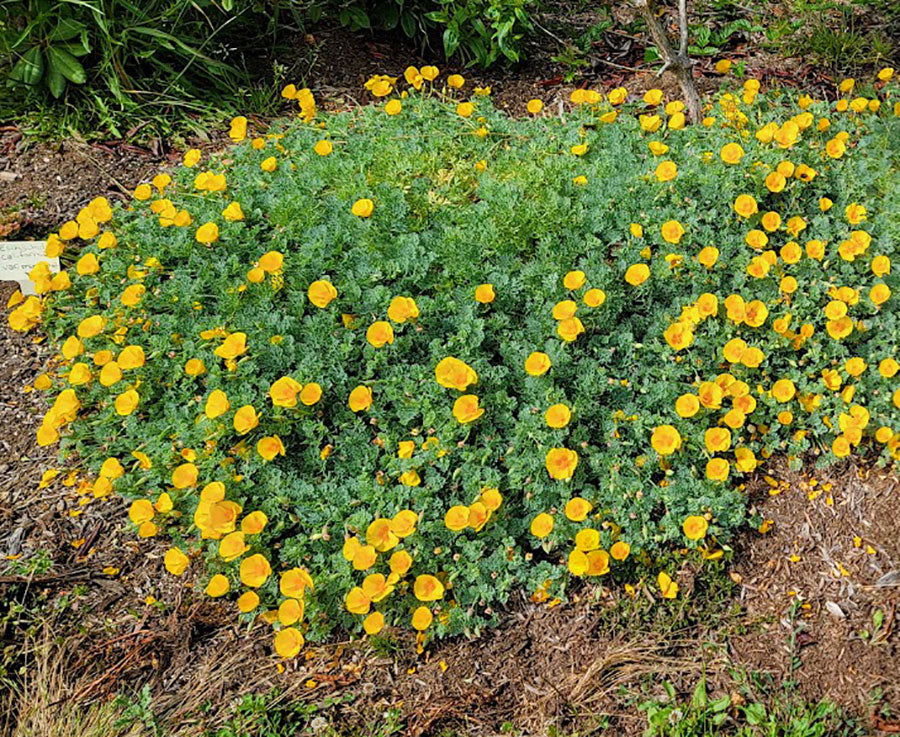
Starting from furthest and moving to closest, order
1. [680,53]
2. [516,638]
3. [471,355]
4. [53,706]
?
[680,53], [471,355], [516,638], [53,706]

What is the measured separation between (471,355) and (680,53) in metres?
1.83

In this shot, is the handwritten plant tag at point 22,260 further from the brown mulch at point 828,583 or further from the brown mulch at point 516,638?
the brown mulch at point 828,583

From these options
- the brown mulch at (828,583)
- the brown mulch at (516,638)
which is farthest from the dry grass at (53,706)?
the brown mulch at (828,583)

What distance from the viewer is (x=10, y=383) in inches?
132

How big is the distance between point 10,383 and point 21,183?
48.4 inches

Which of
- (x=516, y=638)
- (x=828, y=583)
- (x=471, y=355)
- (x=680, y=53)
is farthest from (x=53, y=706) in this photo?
(x=680, y=53)

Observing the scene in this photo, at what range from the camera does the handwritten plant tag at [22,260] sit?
3479 mm

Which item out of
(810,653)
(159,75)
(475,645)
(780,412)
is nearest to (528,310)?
Result: (780,412)

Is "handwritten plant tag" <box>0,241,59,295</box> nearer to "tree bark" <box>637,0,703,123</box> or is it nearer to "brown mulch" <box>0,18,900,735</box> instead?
"brown mulch" <box>0,18,900,735</box>

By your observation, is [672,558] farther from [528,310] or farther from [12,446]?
[12,446]

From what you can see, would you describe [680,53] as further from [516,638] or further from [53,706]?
[53,706]

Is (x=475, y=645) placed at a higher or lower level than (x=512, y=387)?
lower

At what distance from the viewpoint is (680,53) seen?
363cm

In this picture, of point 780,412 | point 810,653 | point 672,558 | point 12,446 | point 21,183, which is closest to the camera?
point 810,653
